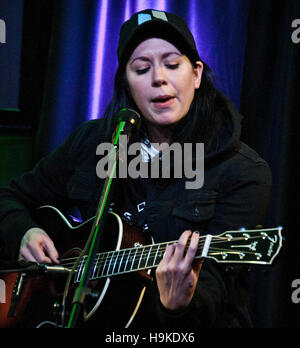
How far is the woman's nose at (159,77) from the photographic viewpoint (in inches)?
74.7

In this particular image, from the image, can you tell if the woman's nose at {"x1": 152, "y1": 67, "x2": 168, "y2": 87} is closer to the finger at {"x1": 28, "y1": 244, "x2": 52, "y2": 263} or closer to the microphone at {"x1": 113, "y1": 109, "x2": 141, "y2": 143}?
the microphone at {"x1": 113, "y1": 109, "x2": 141, "y2": 143}

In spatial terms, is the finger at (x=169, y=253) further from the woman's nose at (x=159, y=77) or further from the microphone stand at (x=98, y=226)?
the woman's nose at (x=159, y=77)

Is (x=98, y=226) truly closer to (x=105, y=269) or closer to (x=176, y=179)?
(x=105, y=269)

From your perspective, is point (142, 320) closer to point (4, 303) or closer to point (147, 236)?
point (147, 236)

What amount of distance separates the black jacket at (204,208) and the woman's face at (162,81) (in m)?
0.19

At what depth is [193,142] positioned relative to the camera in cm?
196

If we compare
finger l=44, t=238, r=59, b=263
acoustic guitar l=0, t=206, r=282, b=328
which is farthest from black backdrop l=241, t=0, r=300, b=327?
finger l=44, t=238, r=59, b=263

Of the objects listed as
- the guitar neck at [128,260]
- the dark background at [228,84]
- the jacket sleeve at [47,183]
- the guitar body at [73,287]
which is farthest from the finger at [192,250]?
the jacket sleeve at [47,183]

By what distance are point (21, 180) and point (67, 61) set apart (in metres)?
0.82

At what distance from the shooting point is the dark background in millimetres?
2234

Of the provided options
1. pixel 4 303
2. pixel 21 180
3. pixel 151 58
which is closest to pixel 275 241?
pixel 151 58

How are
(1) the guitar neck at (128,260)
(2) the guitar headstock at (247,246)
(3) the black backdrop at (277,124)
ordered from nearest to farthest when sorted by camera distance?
(2) the guitar headstock at (247,246)
(1) the guitar neck at (128,260)
(3) the black backdrop at (277,124)

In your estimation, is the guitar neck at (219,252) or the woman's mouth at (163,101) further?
the woman's mouth at (163,101)

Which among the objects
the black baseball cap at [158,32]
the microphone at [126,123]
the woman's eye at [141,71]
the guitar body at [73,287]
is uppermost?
the black baseball cap at [158,32]
